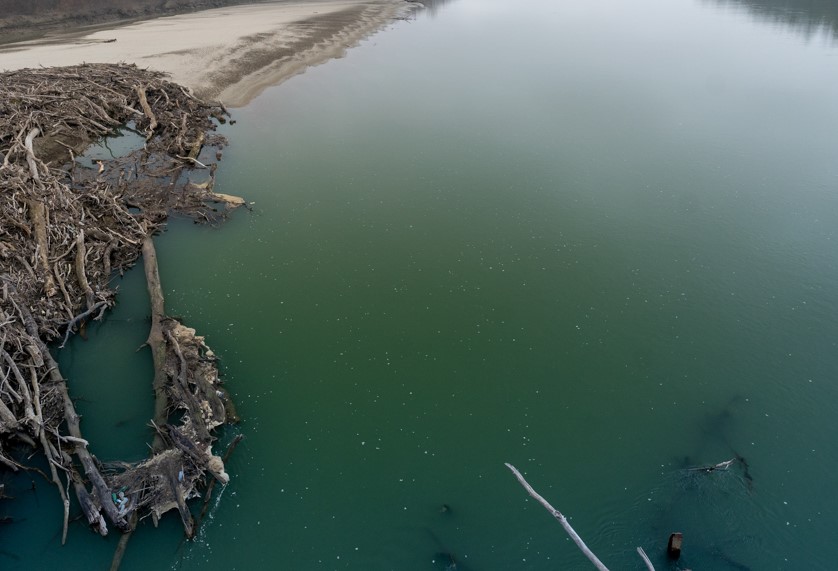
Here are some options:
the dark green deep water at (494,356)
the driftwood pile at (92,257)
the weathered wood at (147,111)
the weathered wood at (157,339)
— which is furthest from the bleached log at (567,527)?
the weathered wood at (147,111)

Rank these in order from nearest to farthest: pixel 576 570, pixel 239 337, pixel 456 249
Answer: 1. pixel 576 570
2. pixel 239 337
3. pixel 456 249

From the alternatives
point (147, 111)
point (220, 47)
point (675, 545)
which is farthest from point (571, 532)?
point (220, 47)

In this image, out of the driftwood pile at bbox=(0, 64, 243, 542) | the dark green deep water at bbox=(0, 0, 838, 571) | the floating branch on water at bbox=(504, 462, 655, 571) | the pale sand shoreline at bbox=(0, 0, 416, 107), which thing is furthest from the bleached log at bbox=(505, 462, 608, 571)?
the pale sand shoreline at bbox=(0, 0, 416, 107)

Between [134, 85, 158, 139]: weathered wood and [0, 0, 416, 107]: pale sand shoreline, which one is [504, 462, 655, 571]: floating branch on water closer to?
[134, 85, 158, 139]: weathered wood

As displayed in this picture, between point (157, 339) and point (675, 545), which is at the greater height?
point (157, 339)

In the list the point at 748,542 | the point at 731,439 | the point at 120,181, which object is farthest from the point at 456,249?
the point at 120,181

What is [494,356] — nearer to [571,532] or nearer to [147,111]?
[571,532]

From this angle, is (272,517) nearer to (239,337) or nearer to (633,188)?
(239,337)
